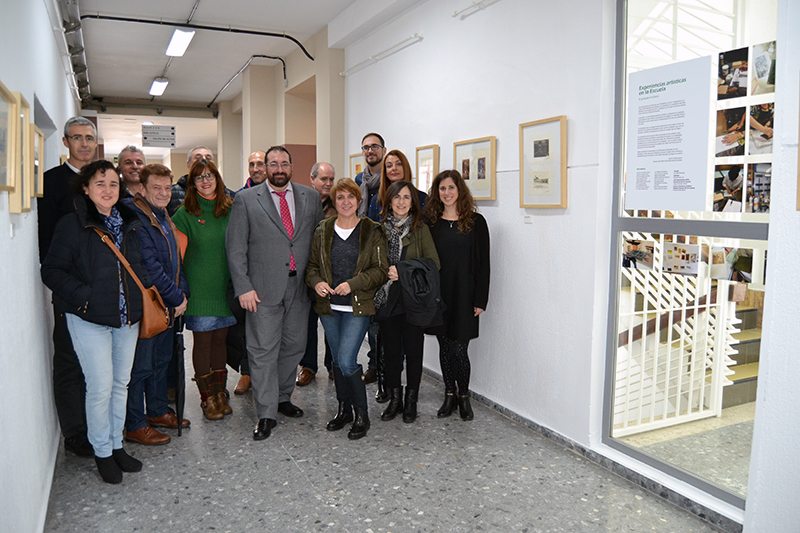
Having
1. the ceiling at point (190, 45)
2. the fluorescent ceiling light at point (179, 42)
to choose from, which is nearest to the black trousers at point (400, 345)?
the ceiling at point (190, 45)

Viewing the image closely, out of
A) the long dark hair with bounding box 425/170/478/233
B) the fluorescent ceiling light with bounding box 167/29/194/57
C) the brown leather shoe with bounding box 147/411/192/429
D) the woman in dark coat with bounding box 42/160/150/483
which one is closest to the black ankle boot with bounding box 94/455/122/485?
the woman in dark coat with bounding box 42/160/150/483

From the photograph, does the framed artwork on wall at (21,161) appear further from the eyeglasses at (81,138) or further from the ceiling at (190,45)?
the ceiling at (190,45)

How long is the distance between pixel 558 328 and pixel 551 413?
0.53 m

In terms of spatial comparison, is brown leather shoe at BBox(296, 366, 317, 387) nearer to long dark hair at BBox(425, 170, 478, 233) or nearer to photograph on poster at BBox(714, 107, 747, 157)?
long dark hair at BBox(425, 170, 478, 233)

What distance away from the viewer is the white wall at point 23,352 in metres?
1.94

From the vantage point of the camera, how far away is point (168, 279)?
3.25 metres

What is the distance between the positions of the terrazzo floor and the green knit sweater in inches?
31.2

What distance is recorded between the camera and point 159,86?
1031 cm

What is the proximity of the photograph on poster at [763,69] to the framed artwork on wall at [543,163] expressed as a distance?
1.03 meters

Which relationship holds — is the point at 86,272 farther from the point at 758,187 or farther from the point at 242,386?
the point at 758,187

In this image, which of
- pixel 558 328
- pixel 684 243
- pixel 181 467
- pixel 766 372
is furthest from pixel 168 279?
pixel 766 372

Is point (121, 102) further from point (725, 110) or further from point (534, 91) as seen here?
point (725, 110)

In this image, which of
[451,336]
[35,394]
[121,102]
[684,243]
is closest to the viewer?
[35,394]

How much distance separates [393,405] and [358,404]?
0.36 metres
